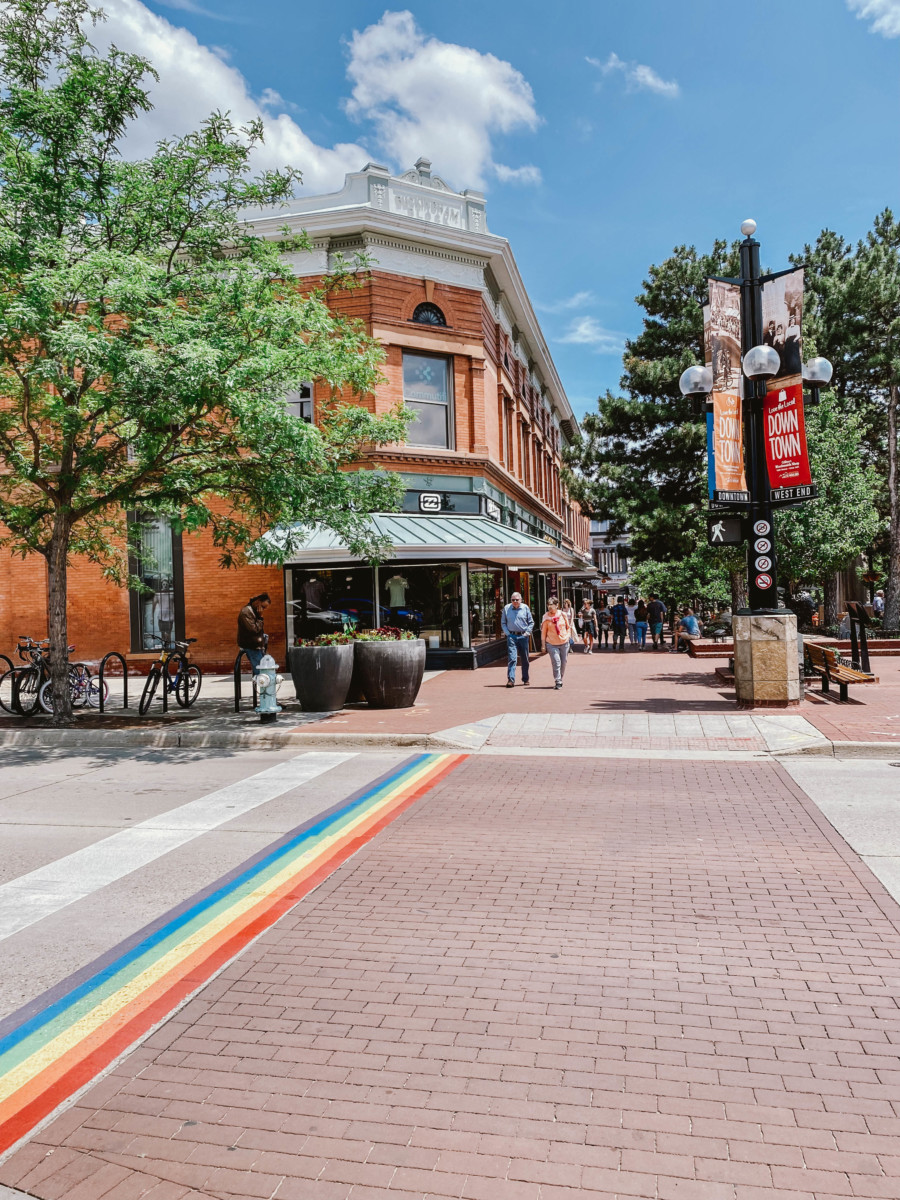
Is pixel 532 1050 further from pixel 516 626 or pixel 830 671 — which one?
pixel 516 626

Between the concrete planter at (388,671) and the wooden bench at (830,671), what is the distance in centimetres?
628

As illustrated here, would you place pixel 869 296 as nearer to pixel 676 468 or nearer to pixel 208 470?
pixel 676 468

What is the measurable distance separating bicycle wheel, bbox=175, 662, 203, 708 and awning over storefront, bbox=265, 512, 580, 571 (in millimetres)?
4022

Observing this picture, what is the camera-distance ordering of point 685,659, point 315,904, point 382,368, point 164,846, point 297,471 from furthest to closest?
1. point 685,659
2. point 382,368
3. point 297,471
4. point 164,846
5. point 315,904

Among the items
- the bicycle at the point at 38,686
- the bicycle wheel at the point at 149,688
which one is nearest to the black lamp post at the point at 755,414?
the bicycle wheel at the point at 149,688

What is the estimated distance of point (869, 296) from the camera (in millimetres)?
28391

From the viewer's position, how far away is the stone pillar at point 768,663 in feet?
38.9

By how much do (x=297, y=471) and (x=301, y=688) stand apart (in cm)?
311

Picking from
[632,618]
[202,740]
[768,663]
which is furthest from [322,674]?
[632,618]

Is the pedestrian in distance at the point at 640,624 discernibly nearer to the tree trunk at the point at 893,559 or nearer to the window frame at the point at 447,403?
the tree trunk at the point at 893,559

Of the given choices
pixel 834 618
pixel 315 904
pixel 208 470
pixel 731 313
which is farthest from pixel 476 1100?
pixel 834 618

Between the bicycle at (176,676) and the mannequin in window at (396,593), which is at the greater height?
the mannequin in window at (396,593)

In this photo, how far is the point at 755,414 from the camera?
12180 mm

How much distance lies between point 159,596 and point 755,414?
48.2 feet
